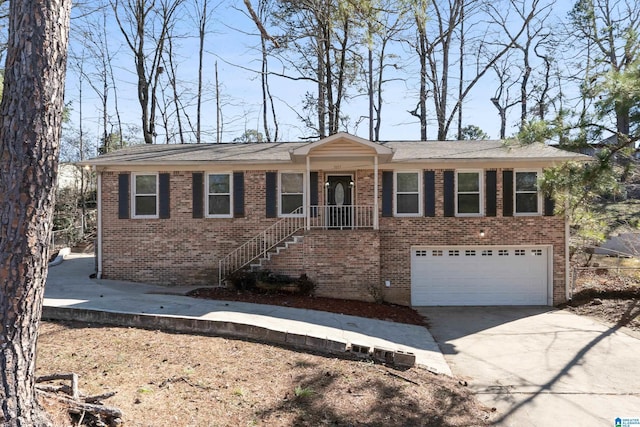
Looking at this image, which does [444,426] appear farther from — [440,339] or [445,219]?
[445,219]

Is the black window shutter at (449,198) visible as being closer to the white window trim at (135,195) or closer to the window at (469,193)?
the window at (469,193)

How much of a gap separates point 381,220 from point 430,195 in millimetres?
1615

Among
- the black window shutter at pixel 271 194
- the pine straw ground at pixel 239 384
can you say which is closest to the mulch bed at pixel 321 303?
the black window shutter at pixel 271 194

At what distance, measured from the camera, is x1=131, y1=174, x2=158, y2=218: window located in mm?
11633

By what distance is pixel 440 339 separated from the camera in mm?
8102

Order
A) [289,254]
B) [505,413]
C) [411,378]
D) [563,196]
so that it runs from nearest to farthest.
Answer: [505,413]
[411,378]
[563,196]
[289,254]

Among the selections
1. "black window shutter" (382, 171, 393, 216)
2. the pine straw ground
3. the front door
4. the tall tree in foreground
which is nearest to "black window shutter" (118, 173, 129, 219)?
the pine straw ground

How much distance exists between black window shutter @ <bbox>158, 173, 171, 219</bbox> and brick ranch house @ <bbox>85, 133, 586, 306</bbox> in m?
0.03

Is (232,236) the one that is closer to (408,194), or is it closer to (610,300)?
(408,194)

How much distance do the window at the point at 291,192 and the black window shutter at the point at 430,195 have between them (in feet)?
12.1

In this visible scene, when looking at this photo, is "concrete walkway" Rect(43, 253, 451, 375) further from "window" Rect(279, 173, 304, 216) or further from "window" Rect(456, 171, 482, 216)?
"window" Rect(456, 171, 482, 216)

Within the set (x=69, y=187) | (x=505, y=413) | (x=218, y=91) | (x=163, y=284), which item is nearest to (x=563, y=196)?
(x=505, y=413)

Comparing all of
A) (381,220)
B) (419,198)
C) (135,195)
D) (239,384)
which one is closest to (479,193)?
(419,198)

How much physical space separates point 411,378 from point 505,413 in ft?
4.05
